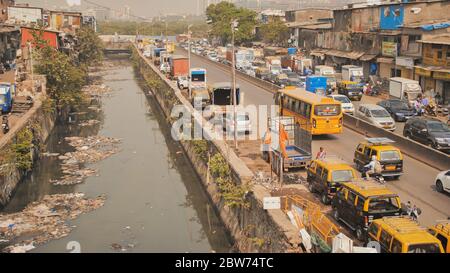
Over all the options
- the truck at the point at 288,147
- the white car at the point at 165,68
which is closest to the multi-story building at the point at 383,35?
the white car at the point at 165,68

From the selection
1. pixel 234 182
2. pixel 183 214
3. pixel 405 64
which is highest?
pixel 405 64

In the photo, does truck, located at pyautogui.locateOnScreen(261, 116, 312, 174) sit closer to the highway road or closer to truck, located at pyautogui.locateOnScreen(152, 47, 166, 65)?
the highway road

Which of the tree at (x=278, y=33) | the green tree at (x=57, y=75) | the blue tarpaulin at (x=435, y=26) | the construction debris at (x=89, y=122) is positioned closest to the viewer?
the blue tarpaulin at (x=435, y=26)

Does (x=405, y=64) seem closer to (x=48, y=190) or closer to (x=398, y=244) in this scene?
(x=48, y=190)

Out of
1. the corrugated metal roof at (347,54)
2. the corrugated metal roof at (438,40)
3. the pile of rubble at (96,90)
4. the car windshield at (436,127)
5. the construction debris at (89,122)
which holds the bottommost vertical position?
the construction debris at (89,122)

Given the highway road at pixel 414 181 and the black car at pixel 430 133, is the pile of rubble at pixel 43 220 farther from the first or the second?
the black car at pixel 430 133

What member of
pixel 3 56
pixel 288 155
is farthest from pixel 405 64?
pixel 3 56

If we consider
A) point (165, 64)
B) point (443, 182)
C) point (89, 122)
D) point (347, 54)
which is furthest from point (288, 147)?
point (165, 64)
